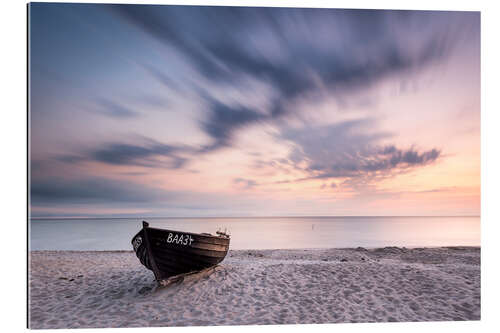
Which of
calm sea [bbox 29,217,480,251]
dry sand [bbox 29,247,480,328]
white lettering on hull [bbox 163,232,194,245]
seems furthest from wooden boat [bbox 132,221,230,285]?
calm sea [bbox 29,217,480,251]

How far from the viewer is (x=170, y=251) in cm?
535

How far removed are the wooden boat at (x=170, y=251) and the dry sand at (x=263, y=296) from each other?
0.32 m

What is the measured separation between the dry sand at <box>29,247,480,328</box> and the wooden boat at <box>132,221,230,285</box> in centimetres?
32

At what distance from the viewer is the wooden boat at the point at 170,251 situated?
527 cm

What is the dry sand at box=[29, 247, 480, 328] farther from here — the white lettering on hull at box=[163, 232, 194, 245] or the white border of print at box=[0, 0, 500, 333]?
the white lettering on hull at box=[163, 232, 194, 245]

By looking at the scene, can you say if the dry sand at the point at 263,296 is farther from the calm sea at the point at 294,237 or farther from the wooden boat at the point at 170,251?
the calm sea at the point at 294,237

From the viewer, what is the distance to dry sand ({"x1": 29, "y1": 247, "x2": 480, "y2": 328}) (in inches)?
182

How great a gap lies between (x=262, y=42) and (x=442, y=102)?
4146 mm

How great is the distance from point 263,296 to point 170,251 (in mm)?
2008
